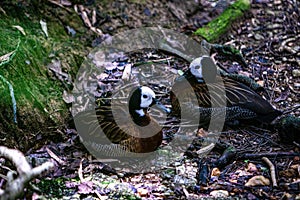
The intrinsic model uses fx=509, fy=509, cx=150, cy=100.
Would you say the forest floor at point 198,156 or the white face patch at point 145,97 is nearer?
the forest floor at point 198,156

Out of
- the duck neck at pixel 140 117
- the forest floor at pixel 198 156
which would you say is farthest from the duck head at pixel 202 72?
the duck neck at pixel 140 117

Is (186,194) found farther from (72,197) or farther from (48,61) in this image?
(48,61)

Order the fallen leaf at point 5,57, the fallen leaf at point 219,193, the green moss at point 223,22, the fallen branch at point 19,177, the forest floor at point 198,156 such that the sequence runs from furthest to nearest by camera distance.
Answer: the green moss at point 223,22, the fallen leaf at point 5,57, the forest floor at point 198,156, the fallen leaf at point 219,193, the fallen branch at point 19,177

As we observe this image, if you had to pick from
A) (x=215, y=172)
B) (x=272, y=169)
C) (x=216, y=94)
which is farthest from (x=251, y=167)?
(x=216, y=94)

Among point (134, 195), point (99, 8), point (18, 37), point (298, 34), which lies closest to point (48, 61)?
point (18, 37)

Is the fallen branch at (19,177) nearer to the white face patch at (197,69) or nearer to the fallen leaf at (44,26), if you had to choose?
the white face patch at (197,69)

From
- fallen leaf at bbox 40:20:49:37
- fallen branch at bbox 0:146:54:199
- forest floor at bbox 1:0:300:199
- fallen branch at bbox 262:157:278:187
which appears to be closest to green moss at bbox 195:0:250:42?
forest floor at bbox 1:0:300:199

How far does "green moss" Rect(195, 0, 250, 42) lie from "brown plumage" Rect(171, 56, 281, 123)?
6.09 ft

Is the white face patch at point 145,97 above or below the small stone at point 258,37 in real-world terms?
below

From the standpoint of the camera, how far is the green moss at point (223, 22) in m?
8.56

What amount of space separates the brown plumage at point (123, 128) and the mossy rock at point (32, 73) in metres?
0.50

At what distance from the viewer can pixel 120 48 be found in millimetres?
7914

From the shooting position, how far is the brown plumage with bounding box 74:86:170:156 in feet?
18.3

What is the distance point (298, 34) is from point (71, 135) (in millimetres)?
4749
